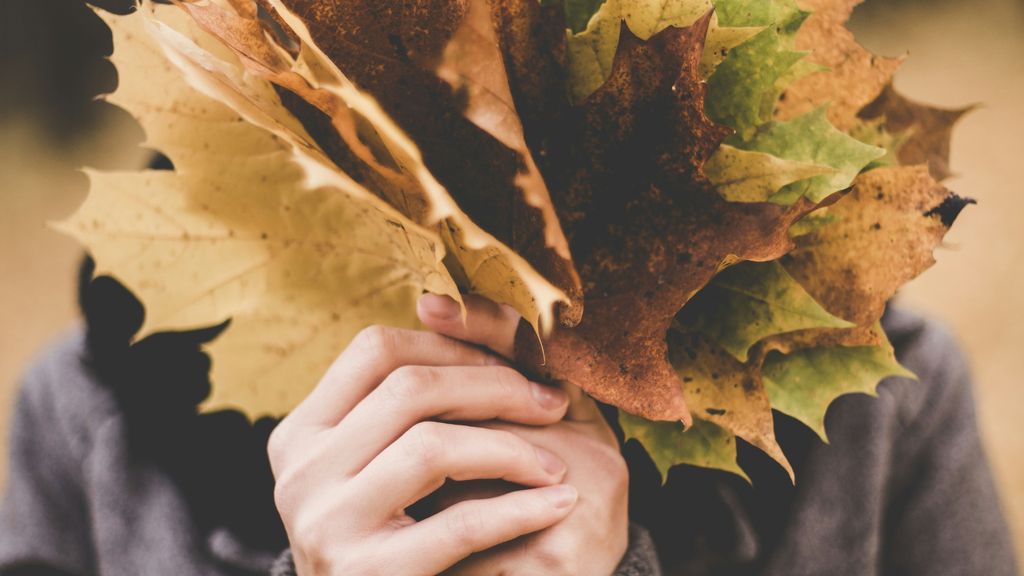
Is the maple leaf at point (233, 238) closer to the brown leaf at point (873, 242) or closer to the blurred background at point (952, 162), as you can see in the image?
the brown leaf at point (873, 242)

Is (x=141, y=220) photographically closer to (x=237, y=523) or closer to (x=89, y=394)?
(x=237, y=523)

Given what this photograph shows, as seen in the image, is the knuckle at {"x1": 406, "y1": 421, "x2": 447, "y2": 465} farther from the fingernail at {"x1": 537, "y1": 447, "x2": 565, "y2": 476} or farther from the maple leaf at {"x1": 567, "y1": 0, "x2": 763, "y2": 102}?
the maple leaf at {"x1": 567, "y1": 0, "x2": 763, "y2": 102}

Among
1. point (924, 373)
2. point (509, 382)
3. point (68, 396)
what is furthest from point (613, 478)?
point (68, 396)

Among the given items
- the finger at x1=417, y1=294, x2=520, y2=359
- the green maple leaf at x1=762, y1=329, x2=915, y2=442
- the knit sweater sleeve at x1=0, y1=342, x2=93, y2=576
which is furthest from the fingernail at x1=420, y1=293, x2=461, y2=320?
the knit sweater sleeve at x1=0, y1=342, x2=93, y2=576

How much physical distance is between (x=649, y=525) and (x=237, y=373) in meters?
0.58

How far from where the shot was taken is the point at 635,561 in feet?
2.02

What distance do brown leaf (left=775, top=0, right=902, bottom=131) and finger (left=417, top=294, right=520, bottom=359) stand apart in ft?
0.80

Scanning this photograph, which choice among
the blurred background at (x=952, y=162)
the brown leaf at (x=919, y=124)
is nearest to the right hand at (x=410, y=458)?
the brown leaf at (x=919, y=124)

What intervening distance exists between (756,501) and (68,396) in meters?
1.06

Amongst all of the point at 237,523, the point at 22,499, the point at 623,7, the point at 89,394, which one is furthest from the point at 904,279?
the point at 22,499

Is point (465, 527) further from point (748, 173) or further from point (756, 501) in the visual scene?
point (756, 501)

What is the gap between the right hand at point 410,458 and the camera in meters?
0.49

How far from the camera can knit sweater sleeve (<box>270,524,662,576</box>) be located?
0.61 meters

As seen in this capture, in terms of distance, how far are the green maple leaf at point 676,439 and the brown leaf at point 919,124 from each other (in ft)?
0.88
